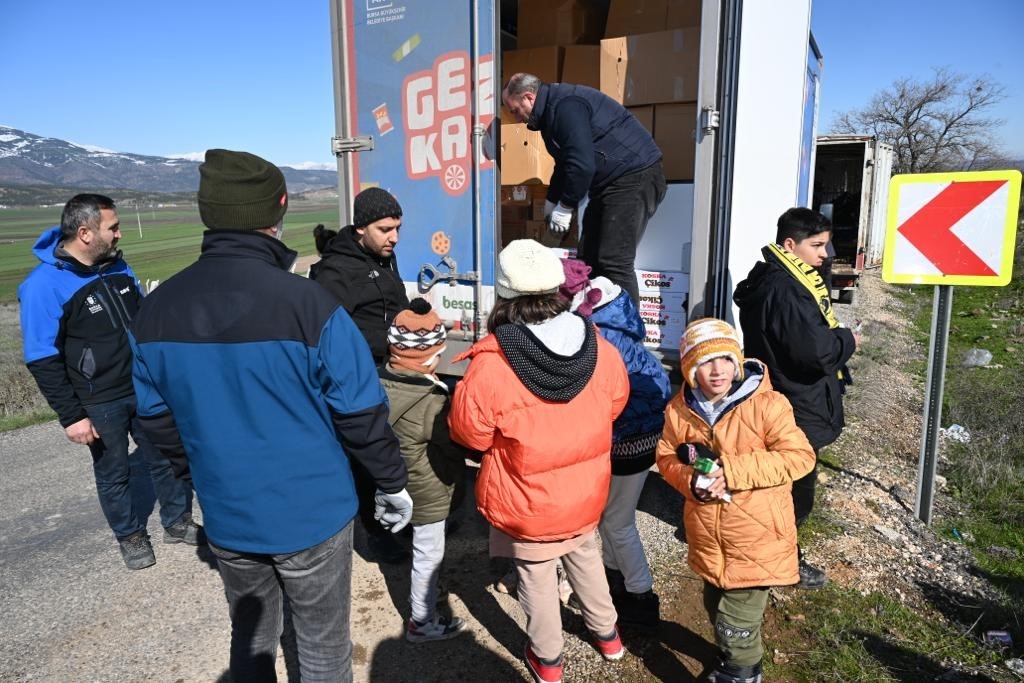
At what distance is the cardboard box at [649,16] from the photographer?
5070 millimetres

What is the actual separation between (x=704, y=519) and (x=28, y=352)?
313cm

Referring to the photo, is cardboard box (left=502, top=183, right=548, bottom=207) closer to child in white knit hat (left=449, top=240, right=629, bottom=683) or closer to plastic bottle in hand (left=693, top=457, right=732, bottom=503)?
child in white knit hat (left=449, top=240, right=629, bottom=683)

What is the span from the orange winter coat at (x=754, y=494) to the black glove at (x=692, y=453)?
0.08 ft

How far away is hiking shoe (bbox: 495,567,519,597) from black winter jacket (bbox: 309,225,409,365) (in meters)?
1.26

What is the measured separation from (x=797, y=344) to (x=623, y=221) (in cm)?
127

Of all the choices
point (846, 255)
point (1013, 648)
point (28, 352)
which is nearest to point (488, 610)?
point (1013, 648)

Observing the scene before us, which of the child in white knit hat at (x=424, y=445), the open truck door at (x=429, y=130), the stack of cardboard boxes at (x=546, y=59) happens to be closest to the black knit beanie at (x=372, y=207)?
the child in white knit hat at (x=424, y=445)

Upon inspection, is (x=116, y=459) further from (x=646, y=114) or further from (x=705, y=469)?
(x=646, y=114)

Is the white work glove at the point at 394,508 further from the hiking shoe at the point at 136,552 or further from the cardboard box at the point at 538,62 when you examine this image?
the cardboard box at the point at 538,62

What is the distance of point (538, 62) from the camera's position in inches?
205

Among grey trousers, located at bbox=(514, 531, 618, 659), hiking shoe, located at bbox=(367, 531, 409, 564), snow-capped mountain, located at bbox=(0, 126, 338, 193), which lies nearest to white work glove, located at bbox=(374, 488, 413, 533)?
grey trousers, located at bbox=(514, 531, 618, 659)

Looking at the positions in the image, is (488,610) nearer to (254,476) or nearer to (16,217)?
(254,476)

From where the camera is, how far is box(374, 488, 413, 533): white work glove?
6.82ft

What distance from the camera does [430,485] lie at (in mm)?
2705
